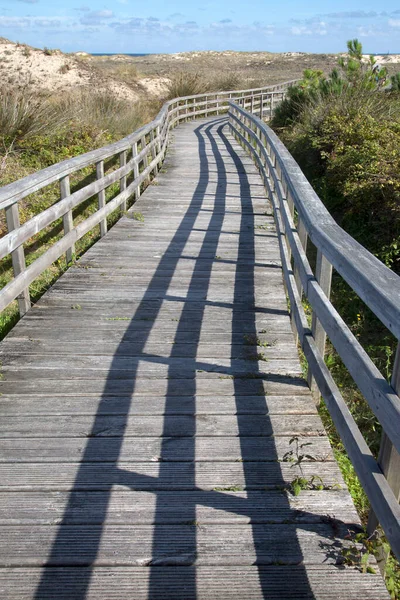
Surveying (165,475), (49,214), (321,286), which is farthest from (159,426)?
(49,214)

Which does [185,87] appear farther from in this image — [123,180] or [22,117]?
[123,180]

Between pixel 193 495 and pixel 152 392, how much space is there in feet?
3.96

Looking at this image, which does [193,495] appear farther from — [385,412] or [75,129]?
[75,129]

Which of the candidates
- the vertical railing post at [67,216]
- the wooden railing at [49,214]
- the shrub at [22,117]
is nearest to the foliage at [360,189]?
the wooden railing at [49,214]

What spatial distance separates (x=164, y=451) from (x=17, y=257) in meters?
2.43

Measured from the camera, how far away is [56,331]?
535cm

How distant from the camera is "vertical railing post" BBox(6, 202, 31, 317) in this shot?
16.8 ft

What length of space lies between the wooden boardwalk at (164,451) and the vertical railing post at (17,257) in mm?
134

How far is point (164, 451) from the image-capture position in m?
3.57

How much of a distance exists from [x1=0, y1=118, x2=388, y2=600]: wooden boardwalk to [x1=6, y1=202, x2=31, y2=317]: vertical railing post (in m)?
0.13

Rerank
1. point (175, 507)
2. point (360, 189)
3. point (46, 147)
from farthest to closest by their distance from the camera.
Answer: point (46, 147) < point (360, 189) < point (175, 507)

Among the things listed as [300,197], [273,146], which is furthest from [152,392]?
[273,146]

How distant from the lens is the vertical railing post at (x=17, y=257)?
512cm

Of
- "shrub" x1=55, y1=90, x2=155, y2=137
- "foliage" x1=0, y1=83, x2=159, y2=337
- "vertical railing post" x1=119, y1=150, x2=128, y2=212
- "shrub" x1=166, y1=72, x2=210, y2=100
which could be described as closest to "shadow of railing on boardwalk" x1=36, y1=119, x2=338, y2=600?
"foliage" x1=0, y1=83, x2=159, y2=337
